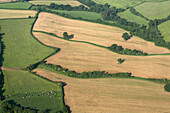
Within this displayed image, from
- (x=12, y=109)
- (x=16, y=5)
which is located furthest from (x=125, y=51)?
(x=16, y=5)

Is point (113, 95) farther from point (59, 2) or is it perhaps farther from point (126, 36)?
point (59, 2)

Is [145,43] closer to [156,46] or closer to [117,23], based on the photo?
[156,46]

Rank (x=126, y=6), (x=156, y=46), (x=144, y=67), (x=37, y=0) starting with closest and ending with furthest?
1. (x=144, y=67)
2. (x=156, y=46)
3. (x=126, y=6)
4. (x=37, y=0)

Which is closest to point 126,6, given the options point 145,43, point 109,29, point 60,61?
point 109,29

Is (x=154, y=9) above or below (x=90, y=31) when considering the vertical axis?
above

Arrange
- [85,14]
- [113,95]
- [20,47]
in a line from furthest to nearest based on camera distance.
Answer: [85,14], [20,47], [113,95]

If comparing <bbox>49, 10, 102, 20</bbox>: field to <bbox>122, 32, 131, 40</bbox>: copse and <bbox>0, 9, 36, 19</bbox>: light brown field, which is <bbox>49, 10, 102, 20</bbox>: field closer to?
<bbox>0, 9, 36, 19</bbox>: light brown field

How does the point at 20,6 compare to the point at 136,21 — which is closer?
the point at 136,21
